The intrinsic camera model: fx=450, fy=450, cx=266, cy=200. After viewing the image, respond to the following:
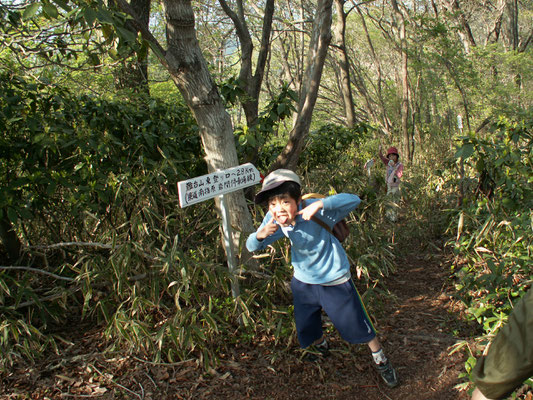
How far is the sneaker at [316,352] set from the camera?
3.04 m

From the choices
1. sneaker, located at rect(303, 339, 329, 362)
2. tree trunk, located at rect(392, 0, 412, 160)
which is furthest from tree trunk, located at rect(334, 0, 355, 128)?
sneaker, located at rect(303, 339, 329, 362)

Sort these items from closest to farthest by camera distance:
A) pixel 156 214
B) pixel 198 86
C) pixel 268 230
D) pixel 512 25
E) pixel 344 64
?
pixel 268 230 < pixel 198 86 < pixel 156 214 < pixel 344 64 < pixel 512 25

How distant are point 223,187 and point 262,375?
1.26m

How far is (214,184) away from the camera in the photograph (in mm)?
2936

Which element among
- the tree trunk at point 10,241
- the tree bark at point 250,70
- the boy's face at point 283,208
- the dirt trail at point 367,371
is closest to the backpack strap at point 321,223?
the boy's face at point 283,208

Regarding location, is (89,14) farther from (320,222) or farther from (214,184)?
(320,222)

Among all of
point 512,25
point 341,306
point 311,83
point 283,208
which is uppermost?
point 512,25

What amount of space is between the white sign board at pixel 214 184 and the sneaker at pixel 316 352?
47.4 inches

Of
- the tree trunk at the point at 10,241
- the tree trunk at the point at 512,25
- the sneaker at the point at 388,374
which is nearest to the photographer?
the sneaker at the point at 388,374

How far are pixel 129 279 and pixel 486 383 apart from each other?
264 centimetres

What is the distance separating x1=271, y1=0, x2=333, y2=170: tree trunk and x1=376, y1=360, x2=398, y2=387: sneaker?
82.1 inches

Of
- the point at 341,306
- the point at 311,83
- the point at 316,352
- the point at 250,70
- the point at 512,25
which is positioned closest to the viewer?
the point at 341,306

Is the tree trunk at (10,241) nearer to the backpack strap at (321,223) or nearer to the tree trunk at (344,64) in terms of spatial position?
the backpack strap at (321,223)

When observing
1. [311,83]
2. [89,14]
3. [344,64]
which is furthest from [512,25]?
[89,14]
